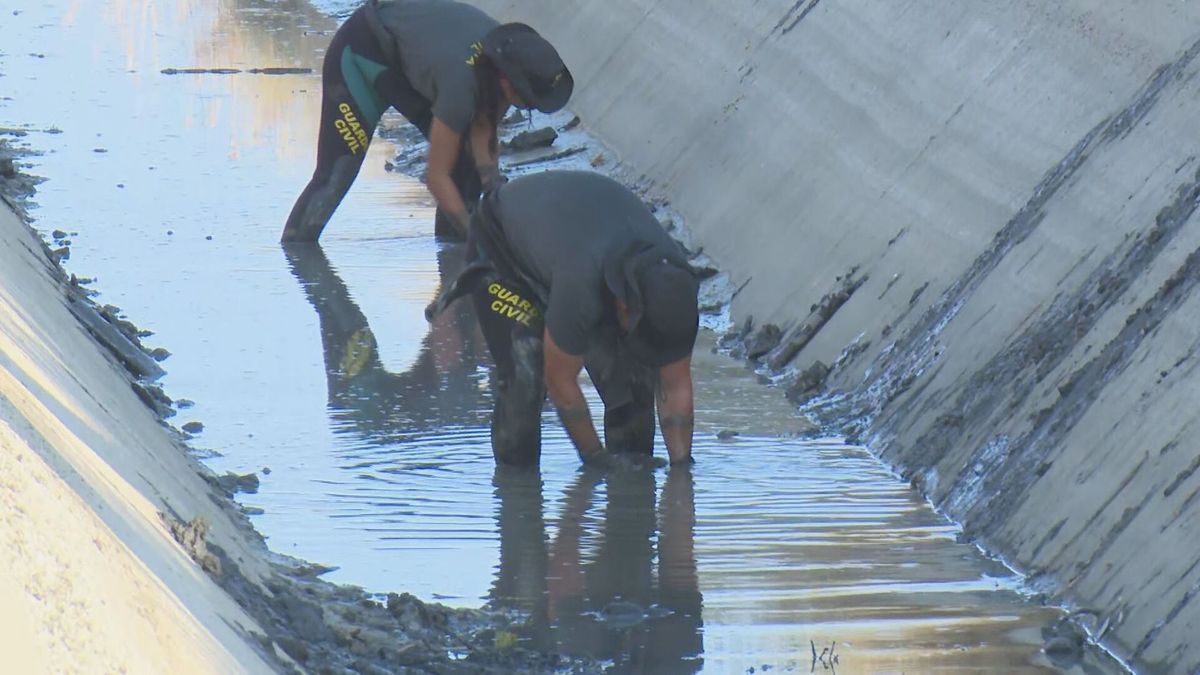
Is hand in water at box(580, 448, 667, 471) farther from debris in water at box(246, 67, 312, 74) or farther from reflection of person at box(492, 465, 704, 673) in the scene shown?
debris in water at box(246, 67, 312, 74)

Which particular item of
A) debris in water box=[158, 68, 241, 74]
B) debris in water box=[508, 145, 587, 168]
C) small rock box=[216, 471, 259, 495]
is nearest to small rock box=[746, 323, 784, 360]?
small rock box=[216, 471, 259, 495]

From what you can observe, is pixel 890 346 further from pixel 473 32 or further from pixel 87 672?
pixel 87 672

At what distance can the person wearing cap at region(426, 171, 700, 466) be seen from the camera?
6.84 m

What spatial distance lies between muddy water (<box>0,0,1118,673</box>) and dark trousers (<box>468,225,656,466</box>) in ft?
0.56

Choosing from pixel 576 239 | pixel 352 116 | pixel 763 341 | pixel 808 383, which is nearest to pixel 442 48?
pixel 352 116

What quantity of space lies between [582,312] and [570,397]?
48cm

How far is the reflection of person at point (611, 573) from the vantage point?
603 centimetres

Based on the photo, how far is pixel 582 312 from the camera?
273 inches

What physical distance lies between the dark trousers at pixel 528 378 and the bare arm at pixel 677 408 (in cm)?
11

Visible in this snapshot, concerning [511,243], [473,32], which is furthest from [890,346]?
[473,32]

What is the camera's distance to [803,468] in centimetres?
784

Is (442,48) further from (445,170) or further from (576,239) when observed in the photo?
(576,239)

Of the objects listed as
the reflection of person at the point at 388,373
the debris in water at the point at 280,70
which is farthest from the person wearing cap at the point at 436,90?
the debris in water at the point at 280,70

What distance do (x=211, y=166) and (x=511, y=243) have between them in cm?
678
